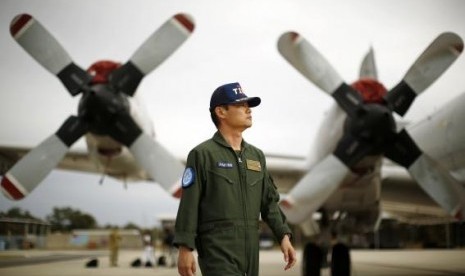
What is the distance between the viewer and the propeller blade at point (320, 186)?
8500 millimetres

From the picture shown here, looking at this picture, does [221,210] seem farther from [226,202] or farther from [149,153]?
[149,153]

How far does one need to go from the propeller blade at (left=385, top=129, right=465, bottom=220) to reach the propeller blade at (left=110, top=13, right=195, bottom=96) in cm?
365

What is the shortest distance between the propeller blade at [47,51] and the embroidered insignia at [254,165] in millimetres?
5980

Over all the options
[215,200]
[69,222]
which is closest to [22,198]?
[215,200]

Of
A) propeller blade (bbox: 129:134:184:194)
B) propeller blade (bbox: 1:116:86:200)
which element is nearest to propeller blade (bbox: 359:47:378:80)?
propeller blade (bbox: 129:134:184:194)

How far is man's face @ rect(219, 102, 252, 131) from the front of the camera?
280 centimetres

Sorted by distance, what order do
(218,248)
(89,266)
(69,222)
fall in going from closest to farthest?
1. (218,248)
2. (89,266)
3. (69,222)

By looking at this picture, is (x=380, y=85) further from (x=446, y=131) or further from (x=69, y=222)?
(x=69, y=222)

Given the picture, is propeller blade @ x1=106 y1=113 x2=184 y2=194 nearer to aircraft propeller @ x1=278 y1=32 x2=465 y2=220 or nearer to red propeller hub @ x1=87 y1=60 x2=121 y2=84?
red propeller hub @ x1=87 y1=60 x2=121 y2=84

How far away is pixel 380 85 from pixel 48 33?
5214 millimetres

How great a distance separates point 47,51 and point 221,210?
6936 millimetres

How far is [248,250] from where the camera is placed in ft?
8.94

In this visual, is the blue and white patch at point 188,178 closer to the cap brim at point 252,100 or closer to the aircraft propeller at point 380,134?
the cap brim at point 252,100

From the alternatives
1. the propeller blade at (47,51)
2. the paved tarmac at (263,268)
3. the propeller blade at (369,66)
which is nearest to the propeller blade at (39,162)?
the propeller blade at (47,51)
